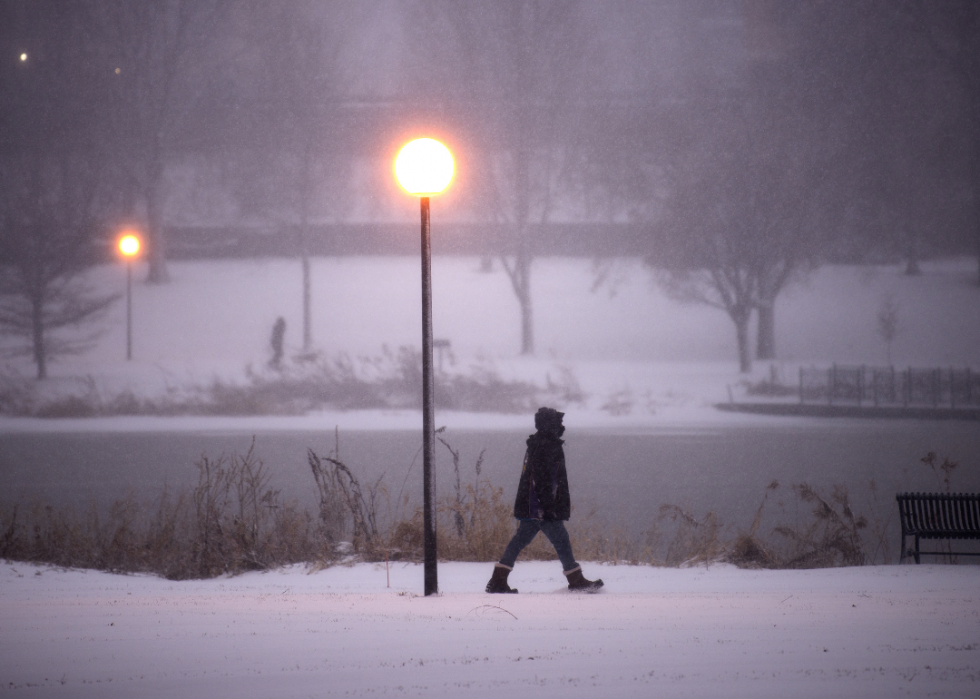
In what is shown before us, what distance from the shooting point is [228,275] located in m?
38.8

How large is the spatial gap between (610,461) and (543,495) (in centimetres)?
977

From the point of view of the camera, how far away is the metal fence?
81.5ft

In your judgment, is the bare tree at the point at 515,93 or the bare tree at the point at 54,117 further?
the bare tree at the point at 515,93

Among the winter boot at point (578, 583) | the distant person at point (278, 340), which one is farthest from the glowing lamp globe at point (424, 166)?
the distant person at point (278, 340)

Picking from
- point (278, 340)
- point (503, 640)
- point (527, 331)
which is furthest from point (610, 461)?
point (527, 331)

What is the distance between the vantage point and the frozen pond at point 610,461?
12.0m

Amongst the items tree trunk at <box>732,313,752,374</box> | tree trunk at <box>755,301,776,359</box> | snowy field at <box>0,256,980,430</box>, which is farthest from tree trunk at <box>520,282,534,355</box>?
tree trunk at <box>755,301,776,359</box>

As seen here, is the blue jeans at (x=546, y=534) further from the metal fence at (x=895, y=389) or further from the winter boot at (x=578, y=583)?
the metal fence at (x=895, y=389)

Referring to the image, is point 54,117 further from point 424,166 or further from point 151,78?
point 424,166

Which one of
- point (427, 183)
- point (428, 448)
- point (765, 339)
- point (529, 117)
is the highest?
point (529, 117)

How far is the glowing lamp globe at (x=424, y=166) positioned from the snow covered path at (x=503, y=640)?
309 cm

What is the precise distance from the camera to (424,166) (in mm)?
6848

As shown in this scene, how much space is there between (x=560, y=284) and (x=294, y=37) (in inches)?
601

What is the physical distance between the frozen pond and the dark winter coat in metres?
2.80
